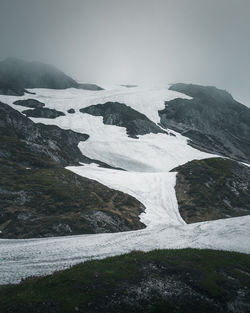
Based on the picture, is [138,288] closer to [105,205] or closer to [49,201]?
[49,201]

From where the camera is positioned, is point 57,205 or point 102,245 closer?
point 102,245

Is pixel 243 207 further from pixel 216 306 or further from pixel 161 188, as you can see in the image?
pixel 216 306

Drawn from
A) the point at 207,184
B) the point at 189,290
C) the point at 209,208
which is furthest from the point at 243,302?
the point at 207,184

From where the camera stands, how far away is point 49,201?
244 feet

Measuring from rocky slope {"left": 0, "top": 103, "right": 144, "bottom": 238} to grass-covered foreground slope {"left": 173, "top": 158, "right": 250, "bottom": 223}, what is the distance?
1852 cm

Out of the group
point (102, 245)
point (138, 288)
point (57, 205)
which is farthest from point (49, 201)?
point (138, 288)

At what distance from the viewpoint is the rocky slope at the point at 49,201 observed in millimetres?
60125

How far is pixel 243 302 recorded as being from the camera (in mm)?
24672

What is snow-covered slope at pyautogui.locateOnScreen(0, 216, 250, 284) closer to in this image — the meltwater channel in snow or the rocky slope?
the meltwater channel in snow

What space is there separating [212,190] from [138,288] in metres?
89.4

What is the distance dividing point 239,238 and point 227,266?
2605 cm

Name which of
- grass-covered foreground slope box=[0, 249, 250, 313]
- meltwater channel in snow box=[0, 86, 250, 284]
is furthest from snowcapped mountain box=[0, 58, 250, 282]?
grass-covered foreground slope box=[0, 249, 250, 313]

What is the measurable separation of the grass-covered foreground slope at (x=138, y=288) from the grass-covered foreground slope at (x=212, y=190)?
53774mm

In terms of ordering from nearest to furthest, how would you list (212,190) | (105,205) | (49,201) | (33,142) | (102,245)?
(102,245) < (49,201) < (105,205) < (212,190) < (33,142)
